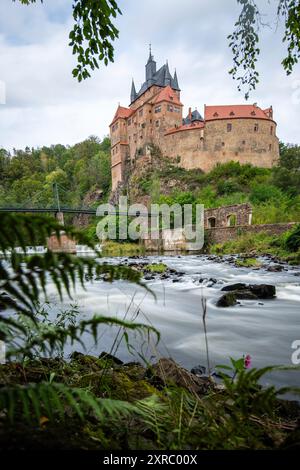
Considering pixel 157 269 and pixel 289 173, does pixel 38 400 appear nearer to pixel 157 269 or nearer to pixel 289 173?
pixel 157 269

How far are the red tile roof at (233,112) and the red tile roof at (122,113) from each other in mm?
18066

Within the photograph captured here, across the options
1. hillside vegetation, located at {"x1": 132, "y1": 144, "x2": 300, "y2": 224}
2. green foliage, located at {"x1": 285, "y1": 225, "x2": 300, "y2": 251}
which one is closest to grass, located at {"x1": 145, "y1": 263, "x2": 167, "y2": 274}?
green foliage, located at {"x1": 285, "y1": 225, "x2": 300, "y2": 251}

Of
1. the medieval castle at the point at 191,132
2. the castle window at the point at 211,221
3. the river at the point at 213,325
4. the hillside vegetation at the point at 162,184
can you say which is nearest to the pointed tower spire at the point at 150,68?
the medieval castle at the point at 191,132

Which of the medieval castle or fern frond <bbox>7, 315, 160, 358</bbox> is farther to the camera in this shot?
the medieval castle

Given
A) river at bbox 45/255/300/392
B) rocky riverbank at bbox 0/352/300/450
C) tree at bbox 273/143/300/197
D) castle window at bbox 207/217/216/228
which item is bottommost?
river at bbox 45/255/300/392

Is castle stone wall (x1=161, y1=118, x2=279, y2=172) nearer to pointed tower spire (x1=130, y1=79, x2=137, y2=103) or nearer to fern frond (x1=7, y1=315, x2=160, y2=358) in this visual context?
pointed tower spire (x1=130, y1=79, x2=137, y2=103)

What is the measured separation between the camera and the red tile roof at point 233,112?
5038 centimetres

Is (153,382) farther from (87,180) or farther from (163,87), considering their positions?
(87,180)

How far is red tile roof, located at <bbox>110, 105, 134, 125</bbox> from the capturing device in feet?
205

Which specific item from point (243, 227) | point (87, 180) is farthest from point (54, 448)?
point (87, 180)

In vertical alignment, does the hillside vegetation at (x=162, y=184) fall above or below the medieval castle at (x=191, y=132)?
below

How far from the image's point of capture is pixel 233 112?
5088 centimetres

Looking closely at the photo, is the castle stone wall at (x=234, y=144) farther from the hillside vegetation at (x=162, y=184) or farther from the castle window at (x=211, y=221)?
the castle window at (x=211, y=221)
